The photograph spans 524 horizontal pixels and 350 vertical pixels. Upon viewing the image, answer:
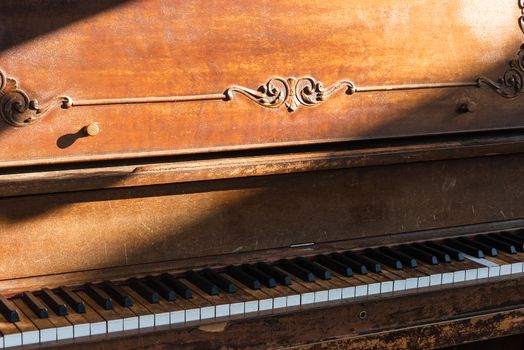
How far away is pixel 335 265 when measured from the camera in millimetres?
3100

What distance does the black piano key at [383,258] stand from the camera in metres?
3.12

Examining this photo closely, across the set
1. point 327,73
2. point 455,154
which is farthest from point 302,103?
point 455,154

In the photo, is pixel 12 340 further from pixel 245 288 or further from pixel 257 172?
pixel 257 172

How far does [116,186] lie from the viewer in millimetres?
2818

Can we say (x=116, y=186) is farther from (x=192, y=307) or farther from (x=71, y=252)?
(x=192, y=307)

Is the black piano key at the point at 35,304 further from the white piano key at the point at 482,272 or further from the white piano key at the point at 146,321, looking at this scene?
the white piano key at the point at 482,272

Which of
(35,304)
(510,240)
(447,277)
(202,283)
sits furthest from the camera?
(510,240)

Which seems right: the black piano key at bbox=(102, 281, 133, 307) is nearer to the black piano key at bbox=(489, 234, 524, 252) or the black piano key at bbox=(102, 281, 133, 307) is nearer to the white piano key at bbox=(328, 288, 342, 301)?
the white piano key at bbox=(328, 288, 342, 301)

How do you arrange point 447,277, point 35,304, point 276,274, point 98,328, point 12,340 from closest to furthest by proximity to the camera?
1. point 12,340
2. point 98,328
3. point 35,304
4. point 276,274
5. point 447,277

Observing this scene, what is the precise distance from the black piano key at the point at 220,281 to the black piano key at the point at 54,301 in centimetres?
49

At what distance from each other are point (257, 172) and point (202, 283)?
1.36 ft

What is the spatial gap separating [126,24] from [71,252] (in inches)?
28.0

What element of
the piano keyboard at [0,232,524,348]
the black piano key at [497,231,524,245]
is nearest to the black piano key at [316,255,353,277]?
the piano keyboard at [0,232,524,348]

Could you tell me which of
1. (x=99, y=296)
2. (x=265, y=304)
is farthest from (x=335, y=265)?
(x=99, y=296)
